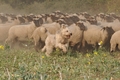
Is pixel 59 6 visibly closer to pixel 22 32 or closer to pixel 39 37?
pixel 22 32

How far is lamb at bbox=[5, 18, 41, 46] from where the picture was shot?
1919 cm

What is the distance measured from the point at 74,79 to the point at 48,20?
1445cm

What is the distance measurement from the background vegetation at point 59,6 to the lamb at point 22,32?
2084 centimetres

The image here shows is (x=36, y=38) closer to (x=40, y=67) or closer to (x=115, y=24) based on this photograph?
(x=115, y=24)

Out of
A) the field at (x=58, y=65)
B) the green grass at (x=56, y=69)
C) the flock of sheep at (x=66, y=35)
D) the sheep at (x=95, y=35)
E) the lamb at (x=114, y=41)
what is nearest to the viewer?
the green grass at (x=56, y=69)

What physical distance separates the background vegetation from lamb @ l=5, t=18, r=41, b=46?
820 inches

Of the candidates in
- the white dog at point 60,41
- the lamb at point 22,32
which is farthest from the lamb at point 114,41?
the lamb at point 22,32

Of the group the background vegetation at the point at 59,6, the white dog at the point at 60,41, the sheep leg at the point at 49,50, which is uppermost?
the background vegetation at the point at 59,6

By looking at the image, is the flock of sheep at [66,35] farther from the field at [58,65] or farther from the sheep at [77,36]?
the field at [58,65]

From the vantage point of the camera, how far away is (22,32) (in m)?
19.4

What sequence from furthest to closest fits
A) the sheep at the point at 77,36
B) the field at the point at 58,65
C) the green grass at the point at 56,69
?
the sheep at the point at 77,36 < the field at the point at 58,65 < the green grass at the point at 56,69

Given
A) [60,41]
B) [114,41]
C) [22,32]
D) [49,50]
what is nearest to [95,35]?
[114,41]

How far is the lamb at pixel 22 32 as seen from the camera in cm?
1919

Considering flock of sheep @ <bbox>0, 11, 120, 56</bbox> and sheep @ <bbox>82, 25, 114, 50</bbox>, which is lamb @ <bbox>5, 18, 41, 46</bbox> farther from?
sheep @ <bbox>82, 25, 114, 50</bbox>
